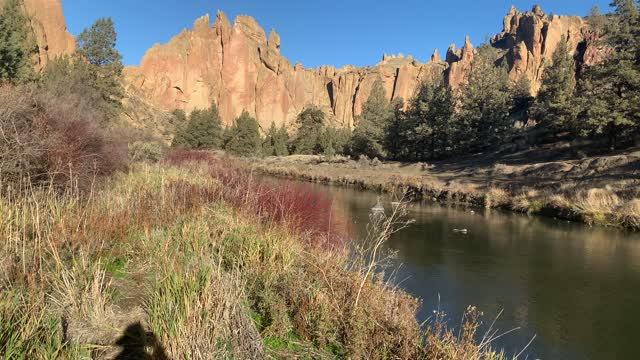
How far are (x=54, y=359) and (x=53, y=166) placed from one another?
21.2 feet

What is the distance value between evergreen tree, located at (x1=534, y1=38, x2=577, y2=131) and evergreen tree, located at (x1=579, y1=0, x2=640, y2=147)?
2.25 meters

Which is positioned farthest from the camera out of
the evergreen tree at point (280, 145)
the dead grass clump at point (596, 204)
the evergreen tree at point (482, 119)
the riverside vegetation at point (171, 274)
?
the evergreen tree at point (280, 145)

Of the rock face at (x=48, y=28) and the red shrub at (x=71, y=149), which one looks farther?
the rock face at (x=48, y=28)

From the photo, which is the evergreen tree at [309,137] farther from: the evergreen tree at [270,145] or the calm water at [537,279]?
the calm water at [537,279]

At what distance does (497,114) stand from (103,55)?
4100 centimetres

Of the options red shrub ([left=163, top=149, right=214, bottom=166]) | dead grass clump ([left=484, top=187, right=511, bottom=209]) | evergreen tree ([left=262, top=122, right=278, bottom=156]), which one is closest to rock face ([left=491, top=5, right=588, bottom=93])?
evergreen tree ([left=262, top=122, right=278, bottom=156])

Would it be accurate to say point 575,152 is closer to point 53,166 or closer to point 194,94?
point 53,166

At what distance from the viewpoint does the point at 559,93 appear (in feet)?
132

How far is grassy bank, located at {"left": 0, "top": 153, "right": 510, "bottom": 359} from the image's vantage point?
3.69m

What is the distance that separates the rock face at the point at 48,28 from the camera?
8175 centimetres

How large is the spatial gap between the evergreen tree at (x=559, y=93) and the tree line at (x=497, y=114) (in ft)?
0.29

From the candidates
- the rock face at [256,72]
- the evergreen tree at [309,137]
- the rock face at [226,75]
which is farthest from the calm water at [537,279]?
the rock face at [256,72]

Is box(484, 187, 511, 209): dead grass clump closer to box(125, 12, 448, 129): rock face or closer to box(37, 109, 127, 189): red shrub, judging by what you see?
box(37, 109, 127, 189): red shrub

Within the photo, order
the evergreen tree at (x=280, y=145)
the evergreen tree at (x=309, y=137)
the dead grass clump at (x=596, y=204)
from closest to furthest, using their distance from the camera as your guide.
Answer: the dead grass clump at (x=596, y=204), the evergreen tree at (x=280, y=145), the evergreen tree at (x=309, y=137)
